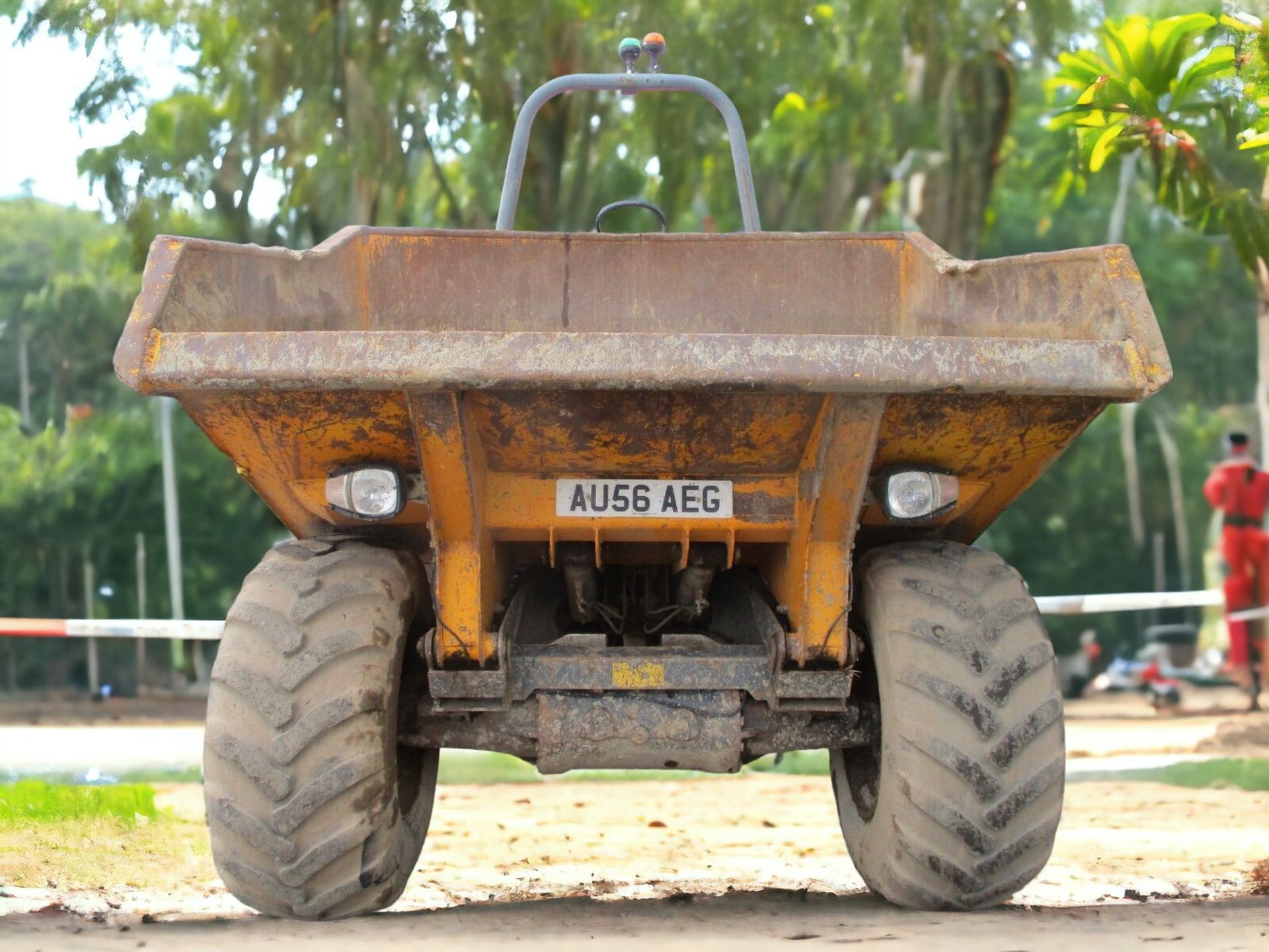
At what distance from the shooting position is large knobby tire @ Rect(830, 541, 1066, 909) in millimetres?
4215

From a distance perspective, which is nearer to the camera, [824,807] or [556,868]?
[556,868]

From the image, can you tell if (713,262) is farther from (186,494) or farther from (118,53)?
(186,494)

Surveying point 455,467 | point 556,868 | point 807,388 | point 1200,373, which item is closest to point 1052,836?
point 807,388

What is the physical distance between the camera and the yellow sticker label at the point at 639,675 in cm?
447

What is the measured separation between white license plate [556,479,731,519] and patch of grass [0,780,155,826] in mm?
3204

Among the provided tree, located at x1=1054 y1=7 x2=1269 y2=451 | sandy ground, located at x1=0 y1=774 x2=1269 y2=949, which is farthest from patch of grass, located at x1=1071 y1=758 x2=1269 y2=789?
tree, located at x1=1054 y1=7 x2=1269 y2=451

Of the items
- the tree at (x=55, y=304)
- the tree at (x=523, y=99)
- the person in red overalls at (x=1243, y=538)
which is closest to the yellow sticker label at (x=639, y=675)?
the tree at (x=523, y=99)

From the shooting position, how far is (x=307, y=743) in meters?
4.15

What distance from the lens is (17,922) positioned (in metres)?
4.39

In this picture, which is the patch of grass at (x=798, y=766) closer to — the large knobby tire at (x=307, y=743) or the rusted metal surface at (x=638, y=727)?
the rusted metal surface at (x=638, y=727)

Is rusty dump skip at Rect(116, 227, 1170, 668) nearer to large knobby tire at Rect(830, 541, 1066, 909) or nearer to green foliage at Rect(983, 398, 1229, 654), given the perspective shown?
large knobby tire at Rect(830, 541, 1066, 909)

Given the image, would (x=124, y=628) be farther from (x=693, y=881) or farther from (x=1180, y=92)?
(x=1180, y=92)

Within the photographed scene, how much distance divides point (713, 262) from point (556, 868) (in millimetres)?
2543

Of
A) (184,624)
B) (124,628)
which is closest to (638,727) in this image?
(184,624)
